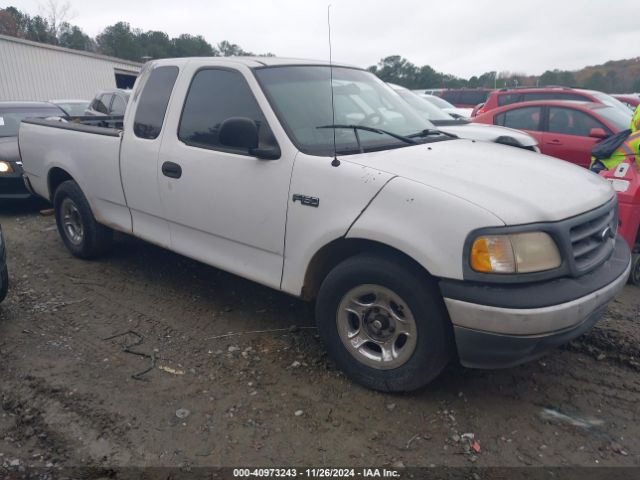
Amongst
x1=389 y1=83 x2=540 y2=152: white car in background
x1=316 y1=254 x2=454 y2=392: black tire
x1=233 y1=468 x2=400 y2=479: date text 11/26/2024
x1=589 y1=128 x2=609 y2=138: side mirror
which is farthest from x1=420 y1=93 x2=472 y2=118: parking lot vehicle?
x1=233 y1=468 x2=400 y2=479: date text 11/26/2024

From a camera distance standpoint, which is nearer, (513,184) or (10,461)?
(10,461)

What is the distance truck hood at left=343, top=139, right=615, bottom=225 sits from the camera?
269 centimetres

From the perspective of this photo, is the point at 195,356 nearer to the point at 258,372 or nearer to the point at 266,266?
the point at 258,372

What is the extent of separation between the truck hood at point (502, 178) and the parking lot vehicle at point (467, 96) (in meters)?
20.4

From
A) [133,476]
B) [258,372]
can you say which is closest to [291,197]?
[258,372]

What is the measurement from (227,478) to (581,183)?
8.76ft

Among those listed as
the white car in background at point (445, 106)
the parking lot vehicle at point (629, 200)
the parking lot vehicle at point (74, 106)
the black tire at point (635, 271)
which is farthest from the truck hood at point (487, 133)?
the parking lot vehicle at point (74, 106)

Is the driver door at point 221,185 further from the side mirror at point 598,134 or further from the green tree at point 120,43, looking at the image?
the green tree at point 120,43

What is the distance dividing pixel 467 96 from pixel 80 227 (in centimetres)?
2086

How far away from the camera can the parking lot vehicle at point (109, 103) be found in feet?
40.0

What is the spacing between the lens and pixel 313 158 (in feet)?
10.5

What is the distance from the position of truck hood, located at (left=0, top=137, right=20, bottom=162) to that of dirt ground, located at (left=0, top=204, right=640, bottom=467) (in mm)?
3782

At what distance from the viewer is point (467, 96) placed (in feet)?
75.8

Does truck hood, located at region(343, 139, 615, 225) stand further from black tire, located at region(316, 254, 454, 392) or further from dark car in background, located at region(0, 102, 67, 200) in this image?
dark car in background, located at region(0, 102, 67, 200)
